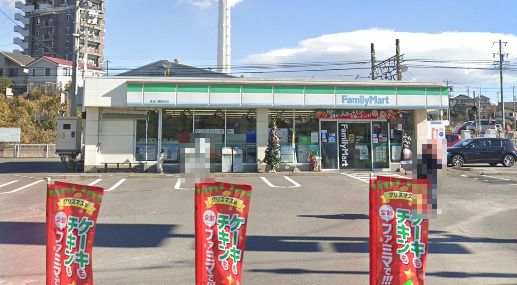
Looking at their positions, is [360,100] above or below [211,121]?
above

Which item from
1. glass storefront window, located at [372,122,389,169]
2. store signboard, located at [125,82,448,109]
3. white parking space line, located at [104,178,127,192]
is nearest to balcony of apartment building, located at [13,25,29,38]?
store signboard, located at [125,82,448,109]

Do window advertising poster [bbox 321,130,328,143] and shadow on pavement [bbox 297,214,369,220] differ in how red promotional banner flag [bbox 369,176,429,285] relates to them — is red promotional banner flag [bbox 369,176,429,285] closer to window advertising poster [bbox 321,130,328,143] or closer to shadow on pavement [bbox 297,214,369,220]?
shadow on pavement [bbox 297,214,369,220]

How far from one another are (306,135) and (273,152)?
2016 mm

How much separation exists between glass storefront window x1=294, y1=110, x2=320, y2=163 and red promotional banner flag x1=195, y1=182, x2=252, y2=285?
16542 millimetres

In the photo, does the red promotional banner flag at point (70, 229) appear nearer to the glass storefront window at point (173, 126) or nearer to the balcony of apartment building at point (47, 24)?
the glass storefront window at point (173, 126)

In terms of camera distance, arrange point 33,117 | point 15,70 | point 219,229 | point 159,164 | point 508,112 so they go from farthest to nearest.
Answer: point 508,112, point 15,70, point 33,117, point 159,164, point 219,229

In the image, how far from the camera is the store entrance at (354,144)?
67.4ft

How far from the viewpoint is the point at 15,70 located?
72.7 meters

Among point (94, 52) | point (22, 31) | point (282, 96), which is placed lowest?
point (282, 96)

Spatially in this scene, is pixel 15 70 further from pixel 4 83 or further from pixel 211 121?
pixel 211 121

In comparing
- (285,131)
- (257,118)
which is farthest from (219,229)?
(285,131)

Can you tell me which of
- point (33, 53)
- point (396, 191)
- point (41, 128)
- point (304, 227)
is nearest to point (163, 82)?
point (304, 227)

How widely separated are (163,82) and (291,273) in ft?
48.7

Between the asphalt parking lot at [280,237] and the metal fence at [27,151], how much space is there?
61.6 feet
